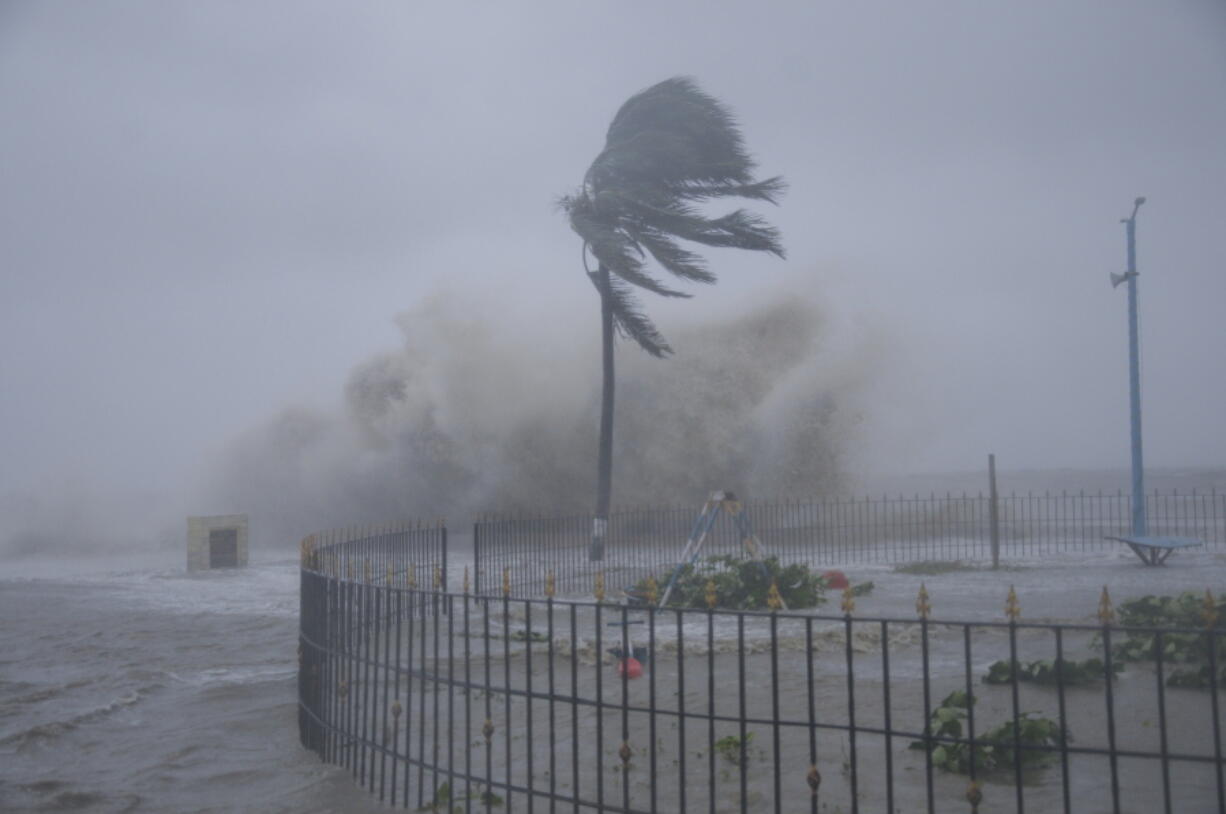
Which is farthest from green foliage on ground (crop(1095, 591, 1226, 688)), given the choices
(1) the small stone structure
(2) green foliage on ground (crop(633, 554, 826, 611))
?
(1) the small stone structure

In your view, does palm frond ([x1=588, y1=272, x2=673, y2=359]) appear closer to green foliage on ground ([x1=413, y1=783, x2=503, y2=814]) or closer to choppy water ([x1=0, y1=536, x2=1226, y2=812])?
choppy water ([x1=0, y1=536, x2=1226, y2=812])

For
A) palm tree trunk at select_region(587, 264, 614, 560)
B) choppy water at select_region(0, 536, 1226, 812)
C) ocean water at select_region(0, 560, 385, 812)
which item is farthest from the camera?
palm tree trunk at select_region(587, 264, 614, 560)

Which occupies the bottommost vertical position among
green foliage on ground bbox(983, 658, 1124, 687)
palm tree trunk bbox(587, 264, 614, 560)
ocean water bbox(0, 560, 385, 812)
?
ocean water bbox(0, 560, 385, 812)

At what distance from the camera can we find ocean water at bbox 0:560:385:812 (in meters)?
6.20

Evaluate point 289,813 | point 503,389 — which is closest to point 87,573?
point 503,389

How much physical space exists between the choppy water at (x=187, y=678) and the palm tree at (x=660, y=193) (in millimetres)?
6728

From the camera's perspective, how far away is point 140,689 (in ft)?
30.5

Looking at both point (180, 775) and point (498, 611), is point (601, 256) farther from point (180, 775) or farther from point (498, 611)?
point (180, 775)

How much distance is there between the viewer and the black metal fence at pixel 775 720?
388cm

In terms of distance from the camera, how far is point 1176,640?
621 cm

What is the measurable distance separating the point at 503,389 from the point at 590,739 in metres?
25.8

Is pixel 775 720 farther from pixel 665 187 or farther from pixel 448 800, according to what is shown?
pixel 665 187

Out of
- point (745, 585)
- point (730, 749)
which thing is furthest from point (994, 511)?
point (730, 749)

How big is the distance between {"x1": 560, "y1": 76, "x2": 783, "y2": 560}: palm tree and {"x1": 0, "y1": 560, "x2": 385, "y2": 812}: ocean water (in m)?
8.32
